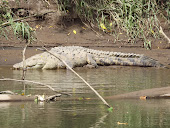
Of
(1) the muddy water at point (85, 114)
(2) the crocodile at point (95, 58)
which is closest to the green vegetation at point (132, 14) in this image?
(1) the muddy water at point (85, 114)

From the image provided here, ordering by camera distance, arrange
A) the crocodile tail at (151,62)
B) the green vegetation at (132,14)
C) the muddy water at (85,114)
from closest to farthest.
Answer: the muddy water at (85,114) → the green vegetation at (132,14) → the crocodile tail at (151,62)

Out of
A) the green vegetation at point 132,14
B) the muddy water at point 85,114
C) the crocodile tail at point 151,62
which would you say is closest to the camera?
the muddy water at point 85,114

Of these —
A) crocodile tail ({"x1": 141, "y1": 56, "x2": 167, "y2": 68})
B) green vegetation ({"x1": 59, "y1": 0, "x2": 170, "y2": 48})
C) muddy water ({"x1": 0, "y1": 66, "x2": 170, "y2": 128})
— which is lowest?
muddy water ({"x1": 0, "y1": 66, "x2": 170, "y2": 128})

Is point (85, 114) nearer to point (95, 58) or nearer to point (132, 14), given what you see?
point (132, 14)

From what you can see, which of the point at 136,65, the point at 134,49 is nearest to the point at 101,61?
the point at 136,65

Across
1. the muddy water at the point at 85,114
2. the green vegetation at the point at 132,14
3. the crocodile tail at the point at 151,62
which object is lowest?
the muddy water at the point at 85,114

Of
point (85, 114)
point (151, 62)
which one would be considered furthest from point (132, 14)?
point (151, 62)

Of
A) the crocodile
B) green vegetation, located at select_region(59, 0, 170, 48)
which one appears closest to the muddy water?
green vegetation, located at select_region(59, 0, 170, 48)

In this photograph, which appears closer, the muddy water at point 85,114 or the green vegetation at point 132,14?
the muddy water at point 85,114

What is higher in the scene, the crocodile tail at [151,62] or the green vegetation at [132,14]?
the green vegetation at [132,14]

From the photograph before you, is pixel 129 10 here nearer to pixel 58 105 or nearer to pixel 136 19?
pixel 136 19

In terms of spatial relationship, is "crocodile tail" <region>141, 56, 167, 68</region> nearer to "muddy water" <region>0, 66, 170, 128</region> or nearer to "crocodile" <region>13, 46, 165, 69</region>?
"crocodile" <region>13, 46, 165, 69</region>

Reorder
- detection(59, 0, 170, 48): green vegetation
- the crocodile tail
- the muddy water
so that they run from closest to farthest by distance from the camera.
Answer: the muddy water
detection(59, 0, 170, 48): green vegetation
the crocodile tail

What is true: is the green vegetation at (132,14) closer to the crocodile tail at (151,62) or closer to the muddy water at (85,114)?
the muddy water at (85,114)
